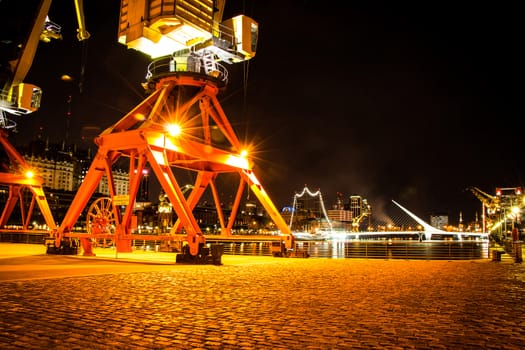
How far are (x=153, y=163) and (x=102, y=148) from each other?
3995mm

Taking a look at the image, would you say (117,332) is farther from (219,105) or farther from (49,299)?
(219,105)

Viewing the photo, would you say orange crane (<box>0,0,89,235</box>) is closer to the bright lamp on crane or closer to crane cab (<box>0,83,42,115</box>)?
crane cab (<box>0,83,42,115</box>)

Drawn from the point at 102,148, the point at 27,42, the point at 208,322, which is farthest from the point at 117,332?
the point at 27,42

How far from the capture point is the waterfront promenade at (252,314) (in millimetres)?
5406

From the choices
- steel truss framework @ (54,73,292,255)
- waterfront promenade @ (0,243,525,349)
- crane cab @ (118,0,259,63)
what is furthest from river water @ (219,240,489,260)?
waterfront promenade @ (0,243,525,349)

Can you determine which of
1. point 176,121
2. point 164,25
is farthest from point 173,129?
point 164,25

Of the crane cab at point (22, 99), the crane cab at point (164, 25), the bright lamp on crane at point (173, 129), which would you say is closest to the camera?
the crane cab at point (164, 25)

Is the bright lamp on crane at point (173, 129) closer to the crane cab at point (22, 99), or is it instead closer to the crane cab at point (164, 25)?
the crane cab at point (164, 25)

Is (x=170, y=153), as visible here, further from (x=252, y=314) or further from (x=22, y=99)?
(x=22, y=99)

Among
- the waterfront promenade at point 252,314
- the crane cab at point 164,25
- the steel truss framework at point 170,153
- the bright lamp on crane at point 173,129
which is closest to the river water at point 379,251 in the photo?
the steel truss framework at point 170,153

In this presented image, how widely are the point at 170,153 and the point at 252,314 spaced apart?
1701 cm

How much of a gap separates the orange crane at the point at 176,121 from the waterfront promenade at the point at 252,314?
23.9 feet

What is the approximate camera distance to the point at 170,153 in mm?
23203

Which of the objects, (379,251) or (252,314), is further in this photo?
(379,251)
